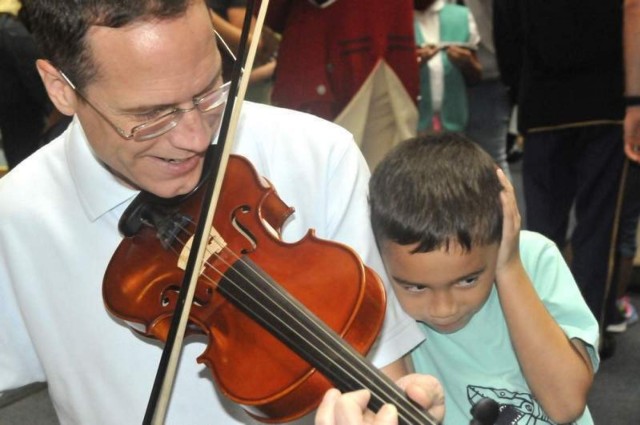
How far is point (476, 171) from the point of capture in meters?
1.32

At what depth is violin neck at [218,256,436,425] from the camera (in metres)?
0.98

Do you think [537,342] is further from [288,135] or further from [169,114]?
[169,114]

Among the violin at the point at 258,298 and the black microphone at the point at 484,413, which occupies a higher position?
the violin at the point at 258,298

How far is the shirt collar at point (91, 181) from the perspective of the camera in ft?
3.93

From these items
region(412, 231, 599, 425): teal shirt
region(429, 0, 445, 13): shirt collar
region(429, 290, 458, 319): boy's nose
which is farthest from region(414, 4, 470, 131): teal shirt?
region(429, 290, 458, 319): boy's nose

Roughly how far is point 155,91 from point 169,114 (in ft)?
0.12

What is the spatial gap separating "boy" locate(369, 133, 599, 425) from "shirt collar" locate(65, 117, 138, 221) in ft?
1.14

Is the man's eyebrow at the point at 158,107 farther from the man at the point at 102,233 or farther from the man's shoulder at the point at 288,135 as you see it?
the man's shoulder at the point at 288,135

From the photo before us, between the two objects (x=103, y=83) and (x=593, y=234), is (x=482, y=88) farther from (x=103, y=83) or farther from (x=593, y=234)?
(x=103, y=83)

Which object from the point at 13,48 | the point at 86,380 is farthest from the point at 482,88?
the point at 86,380

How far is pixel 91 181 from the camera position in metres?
1.21

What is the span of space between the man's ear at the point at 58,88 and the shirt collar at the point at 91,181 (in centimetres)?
5

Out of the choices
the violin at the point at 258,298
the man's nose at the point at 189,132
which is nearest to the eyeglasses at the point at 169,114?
the man's nose at the point at 189,132

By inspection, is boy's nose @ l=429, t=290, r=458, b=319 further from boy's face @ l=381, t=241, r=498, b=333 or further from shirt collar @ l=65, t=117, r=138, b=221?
shirt collar @ l=65, t=117, r=138, b=221
